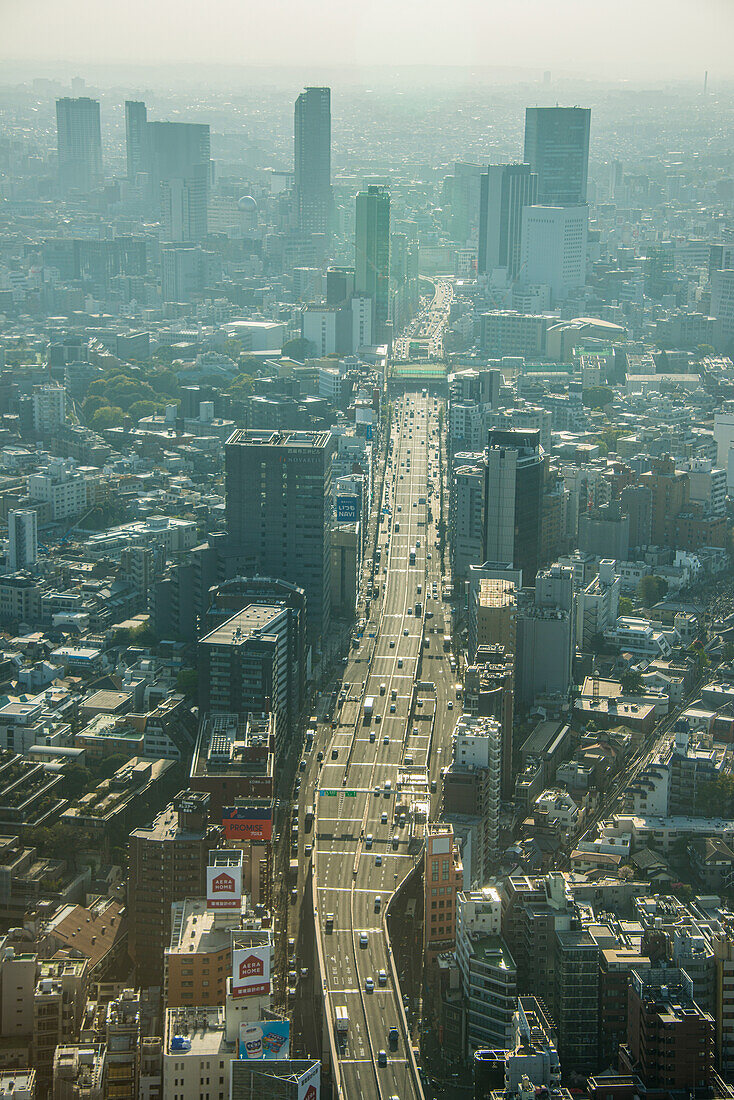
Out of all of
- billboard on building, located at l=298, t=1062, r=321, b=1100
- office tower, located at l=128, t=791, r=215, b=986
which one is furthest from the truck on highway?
billboard on building, located at l=298, t=1062, r=321, b=1100

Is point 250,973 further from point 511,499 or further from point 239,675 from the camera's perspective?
point 511,499

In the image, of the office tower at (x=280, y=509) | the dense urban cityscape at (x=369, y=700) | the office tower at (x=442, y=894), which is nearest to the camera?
the dense urban cityscape at (x=369, y=700)

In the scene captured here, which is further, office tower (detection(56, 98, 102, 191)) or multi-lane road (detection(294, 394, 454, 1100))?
office tower (detection(56, 98, 102, 191))

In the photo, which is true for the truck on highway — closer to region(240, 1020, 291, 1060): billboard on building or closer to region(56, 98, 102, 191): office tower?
region(240, 1020, 291, 1060): billboard on building

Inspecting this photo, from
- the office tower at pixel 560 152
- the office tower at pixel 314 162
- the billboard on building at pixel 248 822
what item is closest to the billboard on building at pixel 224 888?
the billboard on building at pixel 248 822

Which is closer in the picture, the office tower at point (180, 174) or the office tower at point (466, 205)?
the office tower at point (180, 174)

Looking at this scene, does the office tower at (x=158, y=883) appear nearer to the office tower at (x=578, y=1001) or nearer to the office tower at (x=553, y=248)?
the office tower at (x=578, y=1001)

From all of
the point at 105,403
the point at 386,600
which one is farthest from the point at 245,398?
the point at 386,600
